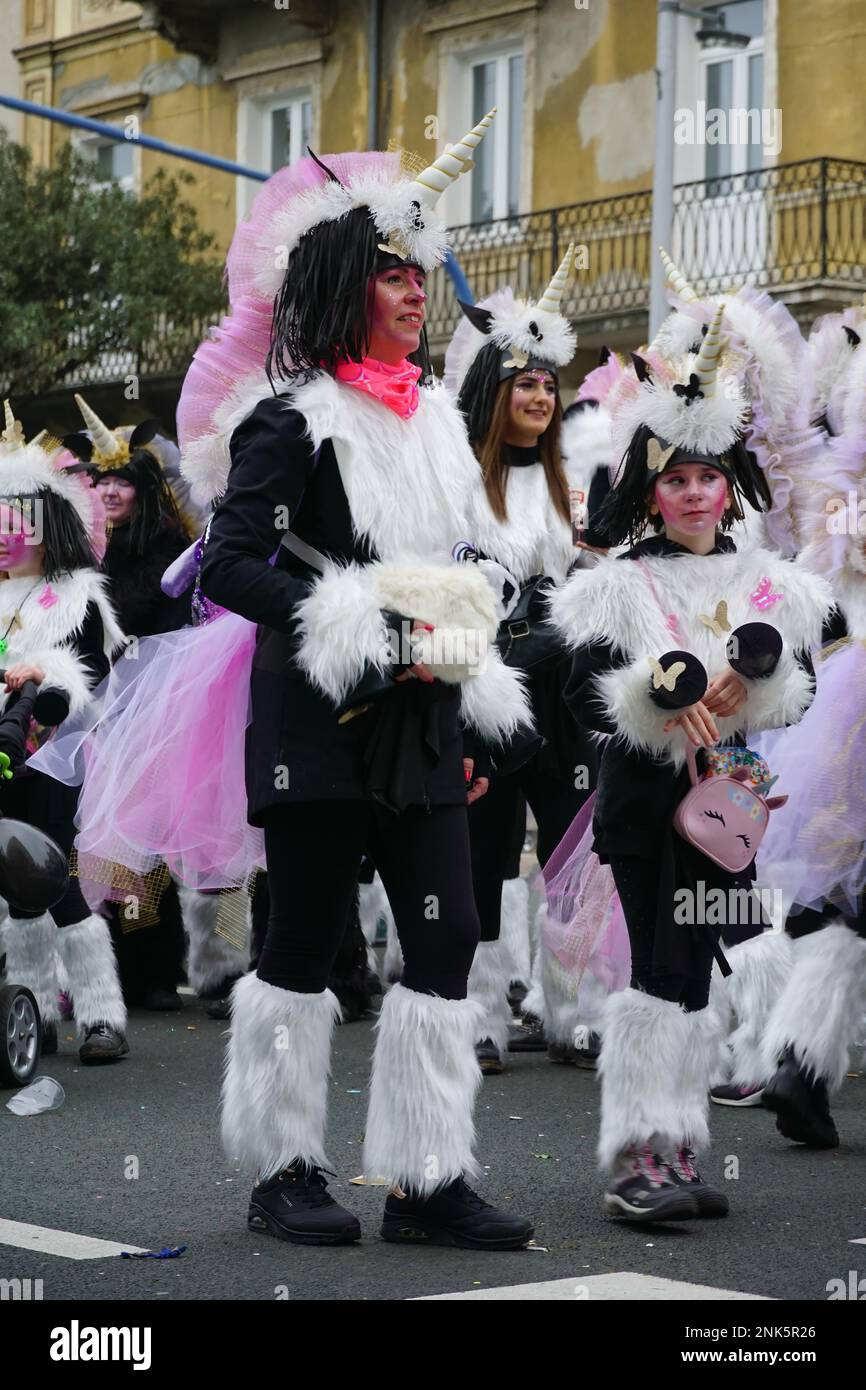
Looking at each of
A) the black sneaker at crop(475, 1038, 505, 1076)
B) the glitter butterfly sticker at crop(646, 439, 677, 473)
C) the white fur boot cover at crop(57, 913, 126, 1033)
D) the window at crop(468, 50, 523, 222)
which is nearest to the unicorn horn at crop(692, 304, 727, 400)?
the glitter butterfly sticker at crop(646, 439, 677, 473)

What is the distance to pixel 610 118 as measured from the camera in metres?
23.0

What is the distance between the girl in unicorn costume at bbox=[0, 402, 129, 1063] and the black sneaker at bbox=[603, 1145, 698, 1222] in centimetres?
283

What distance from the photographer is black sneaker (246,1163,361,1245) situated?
467 cm

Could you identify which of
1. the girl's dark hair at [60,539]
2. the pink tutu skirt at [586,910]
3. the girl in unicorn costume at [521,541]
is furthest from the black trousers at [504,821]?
the girl's dark hair at [60,539]

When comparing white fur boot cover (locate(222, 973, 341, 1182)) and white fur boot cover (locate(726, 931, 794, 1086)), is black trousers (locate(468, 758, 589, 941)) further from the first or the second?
white fur boot cover (locate(222, 973, 341, 1182))

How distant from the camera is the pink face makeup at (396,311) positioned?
4848mm

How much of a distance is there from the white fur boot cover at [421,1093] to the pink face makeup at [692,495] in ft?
A: 4.22

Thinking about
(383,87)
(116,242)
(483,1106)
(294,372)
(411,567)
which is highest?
(383,87)

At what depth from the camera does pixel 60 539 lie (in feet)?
25.3
